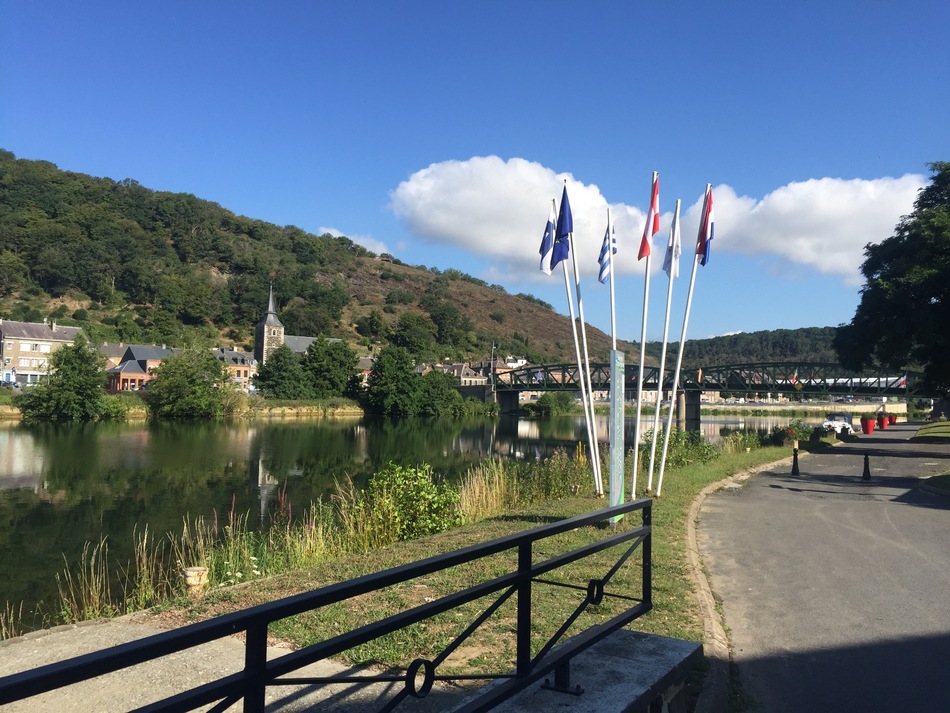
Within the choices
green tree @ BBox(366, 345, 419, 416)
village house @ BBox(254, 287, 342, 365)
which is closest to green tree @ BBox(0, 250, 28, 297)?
village house @ BBox(254, 287, 342, 365)

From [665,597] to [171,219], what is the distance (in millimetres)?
194186

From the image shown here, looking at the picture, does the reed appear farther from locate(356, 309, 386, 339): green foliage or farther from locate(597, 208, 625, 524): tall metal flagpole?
locate(356, 309, 386, 339): green foliage

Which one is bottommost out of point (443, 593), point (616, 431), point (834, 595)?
point (834, 595)

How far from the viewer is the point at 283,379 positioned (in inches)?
3250

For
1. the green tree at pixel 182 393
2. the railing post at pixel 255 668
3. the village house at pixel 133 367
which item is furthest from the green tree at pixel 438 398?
the railing post at pixel 255 668

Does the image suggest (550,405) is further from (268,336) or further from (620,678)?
(620,678)

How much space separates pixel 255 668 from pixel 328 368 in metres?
87.2

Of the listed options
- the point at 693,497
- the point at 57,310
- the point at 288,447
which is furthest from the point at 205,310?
the point at 693,497

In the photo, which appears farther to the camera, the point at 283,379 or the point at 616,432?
the point at 283,379

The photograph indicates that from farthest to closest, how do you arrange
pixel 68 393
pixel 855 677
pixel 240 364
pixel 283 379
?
pixel 240 364
pixel 283 379
pixel 68 393
pixel 855 677

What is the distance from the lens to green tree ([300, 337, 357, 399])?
86.3 metres

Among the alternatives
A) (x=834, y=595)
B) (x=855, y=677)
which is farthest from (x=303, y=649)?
(x=834, y=595)

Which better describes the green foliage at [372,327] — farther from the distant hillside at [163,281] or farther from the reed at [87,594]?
the reed at [87,594]

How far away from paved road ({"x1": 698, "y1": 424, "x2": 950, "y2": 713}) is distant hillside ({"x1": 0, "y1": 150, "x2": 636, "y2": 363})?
106 metres
